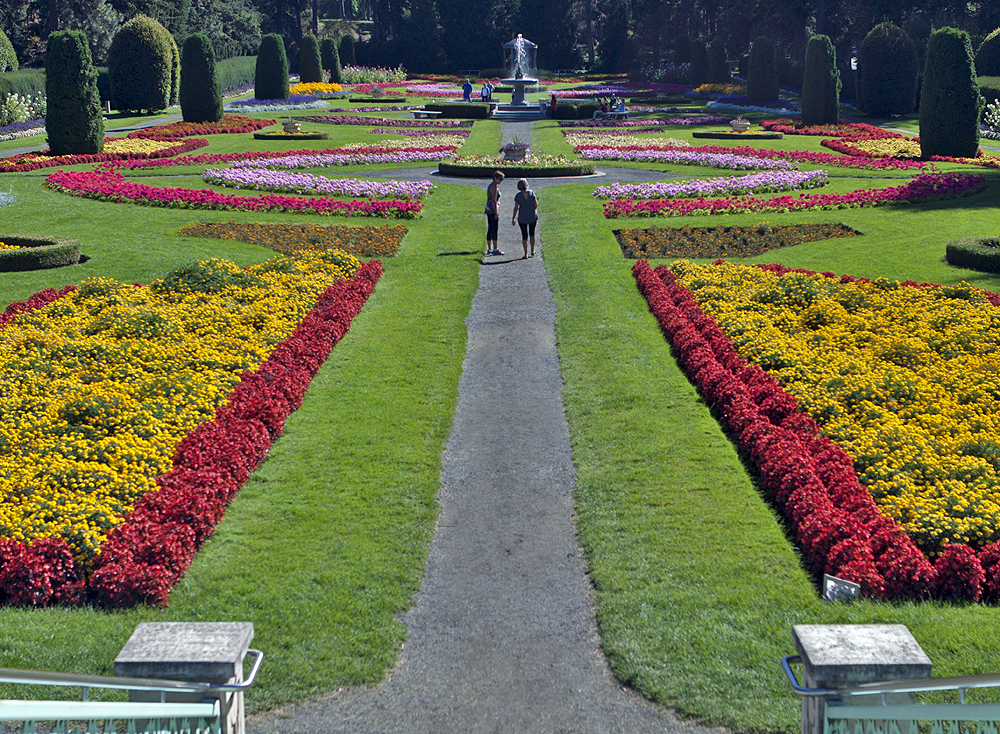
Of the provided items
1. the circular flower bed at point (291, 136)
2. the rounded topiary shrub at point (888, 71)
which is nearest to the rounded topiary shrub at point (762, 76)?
the rounded topiary shrub at point (888, 71)

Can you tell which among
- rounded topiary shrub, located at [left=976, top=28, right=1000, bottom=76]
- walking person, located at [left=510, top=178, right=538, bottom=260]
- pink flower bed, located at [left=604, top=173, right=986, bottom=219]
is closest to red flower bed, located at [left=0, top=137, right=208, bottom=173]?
pink flower bed, located at [left=604, top=173, right=986, bottom=219]

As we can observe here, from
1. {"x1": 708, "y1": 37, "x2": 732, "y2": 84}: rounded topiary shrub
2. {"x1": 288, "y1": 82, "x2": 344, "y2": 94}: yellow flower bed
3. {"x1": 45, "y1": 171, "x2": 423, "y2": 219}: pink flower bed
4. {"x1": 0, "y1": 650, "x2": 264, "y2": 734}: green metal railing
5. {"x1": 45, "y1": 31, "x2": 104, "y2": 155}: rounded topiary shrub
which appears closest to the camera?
{"x1": 0, "y1": 650, "x2": 264, "y2": 734}: green metal railing

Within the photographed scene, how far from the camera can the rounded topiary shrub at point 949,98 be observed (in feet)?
94.9

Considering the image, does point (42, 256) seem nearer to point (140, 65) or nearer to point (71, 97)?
point (71, 97)

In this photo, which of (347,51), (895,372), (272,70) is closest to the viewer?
(895,372)

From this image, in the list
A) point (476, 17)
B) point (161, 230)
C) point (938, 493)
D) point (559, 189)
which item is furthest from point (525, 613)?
point (476, 17)

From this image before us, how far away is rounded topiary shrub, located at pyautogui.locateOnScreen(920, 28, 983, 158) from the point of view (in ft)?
94.9

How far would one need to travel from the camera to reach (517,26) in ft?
281

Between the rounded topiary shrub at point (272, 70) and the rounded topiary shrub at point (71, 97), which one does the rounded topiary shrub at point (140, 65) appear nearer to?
the rounded topiary shrub at point (272, 70)

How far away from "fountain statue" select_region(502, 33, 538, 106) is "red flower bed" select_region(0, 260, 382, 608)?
47.3m

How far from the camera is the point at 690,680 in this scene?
5.54 metres

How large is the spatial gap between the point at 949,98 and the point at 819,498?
1055 inches

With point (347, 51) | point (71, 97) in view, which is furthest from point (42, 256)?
point (347, 51)

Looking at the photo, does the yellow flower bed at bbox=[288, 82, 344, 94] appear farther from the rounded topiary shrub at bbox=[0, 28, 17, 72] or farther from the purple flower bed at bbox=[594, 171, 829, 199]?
the purple flower bed at bbox=[594, 171, 829, 199]
